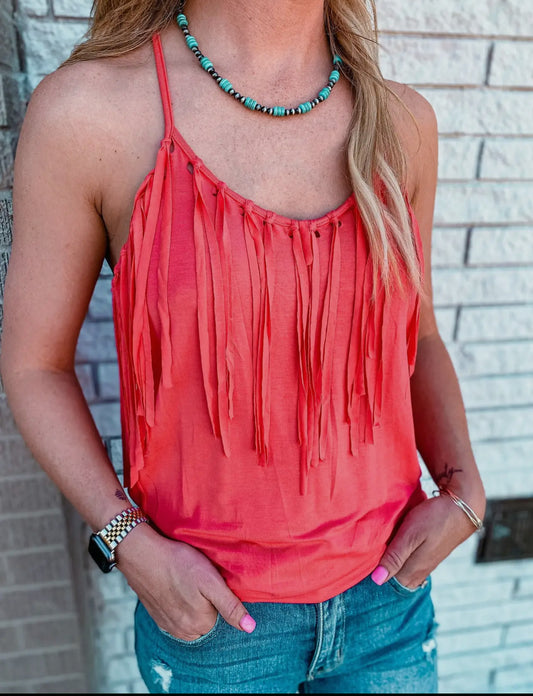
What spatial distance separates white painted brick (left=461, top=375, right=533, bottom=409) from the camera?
1.51m

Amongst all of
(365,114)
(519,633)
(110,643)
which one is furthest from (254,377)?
(519,633)

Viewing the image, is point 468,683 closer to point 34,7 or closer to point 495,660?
point 495,660

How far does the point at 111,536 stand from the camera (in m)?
0.88

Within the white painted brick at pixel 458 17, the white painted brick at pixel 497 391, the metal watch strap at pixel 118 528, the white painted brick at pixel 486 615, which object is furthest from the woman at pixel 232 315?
the white painted brick at pixel 486 615

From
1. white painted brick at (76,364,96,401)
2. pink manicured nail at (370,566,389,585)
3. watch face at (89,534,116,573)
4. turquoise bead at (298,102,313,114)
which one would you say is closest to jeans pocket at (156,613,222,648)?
watch face at (89,534,116,573)

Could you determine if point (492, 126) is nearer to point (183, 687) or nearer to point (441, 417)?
point (441, 417)

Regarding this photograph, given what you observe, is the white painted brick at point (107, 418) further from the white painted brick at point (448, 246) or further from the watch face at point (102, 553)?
the white painted brick at point (448, 246)

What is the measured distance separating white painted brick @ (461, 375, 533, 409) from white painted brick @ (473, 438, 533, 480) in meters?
0.12

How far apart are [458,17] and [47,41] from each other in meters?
0.83

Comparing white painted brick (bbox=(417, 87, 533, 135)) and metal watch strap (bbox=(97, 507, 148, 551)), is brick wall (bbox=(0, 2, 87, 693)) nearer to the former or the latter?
metal watch strap (bbox=(97, 507, 148, 551))

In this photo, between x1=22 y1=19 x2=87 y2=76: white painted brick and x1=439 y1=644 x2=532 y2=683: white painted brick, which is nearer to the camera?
x1=22 y1=19 x2=87 y2=76: white painted brick

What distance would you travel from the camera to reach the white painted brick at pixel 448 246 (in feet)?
4.51

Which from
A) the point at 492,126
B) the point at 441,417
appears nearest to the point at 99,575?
the point at 441,417

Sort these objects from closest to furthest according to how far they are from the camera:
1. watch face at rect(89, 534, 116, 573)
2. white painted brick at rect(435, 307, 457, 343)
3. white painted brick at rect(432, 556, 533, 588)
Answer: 1. watch face at rect(89, 534, 116, 573)
2. white painted brick at rect(435, 307, 457, 343)
3. white painted brick at rect(432, 556, 533, 588)
